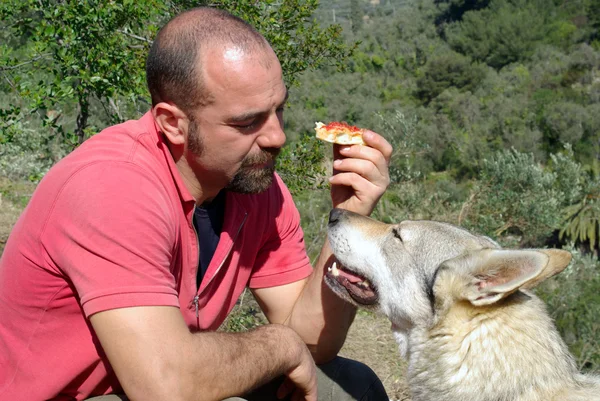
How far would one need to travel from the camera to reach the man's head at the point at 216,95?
244cm

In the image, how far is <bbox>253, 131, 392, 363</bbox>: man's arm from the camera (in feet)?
9.45

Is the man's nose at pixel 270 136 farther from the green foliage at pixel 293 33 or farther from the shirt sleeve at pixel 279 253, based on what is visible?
the green foliage at pixel 293 33

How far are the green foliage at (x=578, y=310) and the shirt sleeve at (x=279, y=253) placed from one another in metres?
3.87

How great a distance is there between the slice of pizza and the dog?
368 millimetres

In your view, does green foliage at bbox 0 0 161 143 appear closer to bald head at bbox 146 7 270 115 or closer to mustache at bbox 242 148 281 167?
bald head at bbox 146 7 270 115

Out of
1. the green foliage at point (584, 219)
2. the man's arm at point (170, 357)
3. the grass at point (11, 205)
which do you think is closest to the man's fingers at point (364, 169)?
the man's arm at point (170, 357)

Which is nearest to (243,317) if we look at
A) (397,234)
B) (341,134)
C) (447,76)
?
(397,234)

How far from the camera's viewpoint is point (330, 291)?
3018 millimetres

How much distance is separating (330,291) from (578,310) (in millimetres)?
6435

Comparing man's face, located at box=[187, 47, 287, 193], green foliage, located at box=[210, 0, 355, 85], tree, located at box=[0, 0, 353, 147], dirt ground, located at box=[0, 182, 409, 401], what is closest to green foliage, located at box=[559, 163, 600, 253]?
dirt ground, located at box=[0, 182, 409, 401]

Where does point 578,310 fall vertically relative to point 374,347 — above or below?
below

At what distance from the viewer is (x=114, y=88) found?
164 inches

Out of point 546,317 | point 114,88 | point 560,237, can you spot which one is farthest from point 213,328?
point 560,237

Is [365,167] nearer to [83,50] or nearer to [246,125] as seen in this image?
[246,125]
